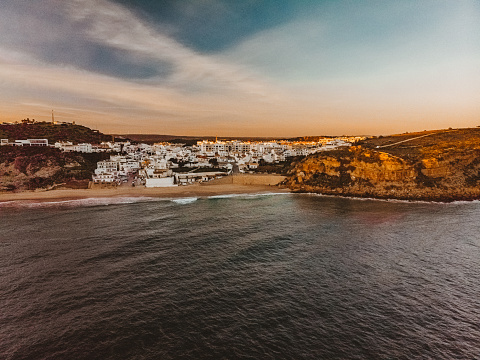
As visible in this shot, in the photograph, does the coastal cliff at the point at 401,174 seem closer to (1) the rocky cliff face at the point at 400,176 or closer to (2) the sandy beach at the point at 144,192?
(1) the rocky cliff face at the point at 400,176

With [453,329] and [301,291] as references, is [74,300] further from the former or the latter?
[453,329]

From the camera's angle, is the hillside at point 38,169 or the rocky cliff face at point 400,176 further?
the hillside at point 38,169

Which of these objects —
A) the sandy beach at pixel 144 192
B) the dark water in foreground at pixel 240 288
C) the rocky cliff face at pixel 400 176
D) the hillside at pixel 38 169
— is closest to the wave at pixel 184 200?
the sandy beach at pixel 144 192

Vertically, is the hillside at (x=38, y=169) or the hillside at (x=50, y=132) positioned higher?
the hillside at (x=50, y=132)

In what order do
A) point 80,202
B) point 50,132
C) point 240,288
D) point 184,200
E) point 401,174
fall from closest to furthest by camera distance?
point 240,288 < point 80,202 < point 184,200 < point 401,174 < point 50,132

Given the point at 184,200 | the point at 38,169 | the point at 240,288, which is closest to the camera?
the point at 240,288

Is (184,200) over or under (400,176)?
under

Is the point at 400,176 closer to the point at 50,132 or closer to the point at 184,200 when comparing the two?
the point at 184,200

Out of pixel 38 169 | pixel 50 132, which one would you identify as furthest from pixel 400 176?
pixel 50 132
